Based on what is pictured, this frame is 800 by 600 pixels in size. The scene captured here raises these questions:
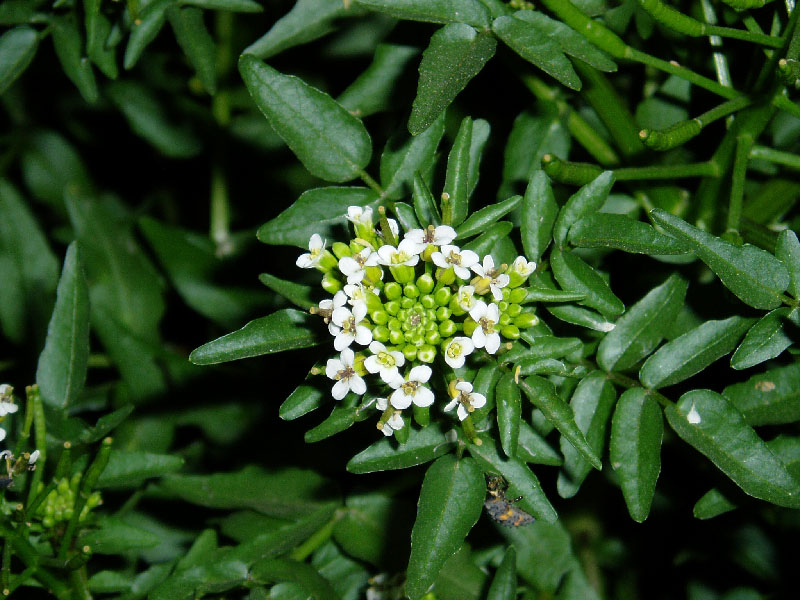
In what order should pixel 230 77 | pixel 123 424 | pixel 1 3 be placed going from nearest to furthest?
pixel 1 3
pixel 123 424
pixel 230 77

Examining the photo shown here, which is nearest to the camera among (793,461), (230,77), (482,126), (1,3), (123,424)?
(793,461)

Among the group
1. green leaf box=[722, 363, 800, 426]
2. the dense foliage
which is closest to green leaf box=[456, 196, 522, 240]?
the dense foliage

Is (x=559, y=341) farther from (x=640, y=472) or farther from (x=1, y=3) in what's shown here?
(x=1, y=3)

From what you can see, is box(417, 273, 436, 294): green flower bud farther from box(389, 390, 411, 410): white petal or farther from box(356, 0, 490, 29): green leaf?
box(356, 0, 490, 29): green leaf

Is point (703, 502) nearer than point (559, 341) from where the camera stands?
No

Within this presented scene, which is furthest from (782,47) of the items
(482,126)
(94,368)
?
(94,368)

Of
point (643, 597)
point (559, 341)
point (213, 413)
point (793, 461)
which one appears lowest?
point (643, 597)

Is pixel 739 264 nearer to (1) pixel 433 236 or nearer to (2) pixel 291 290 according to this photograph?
(1) pixel 433 236
